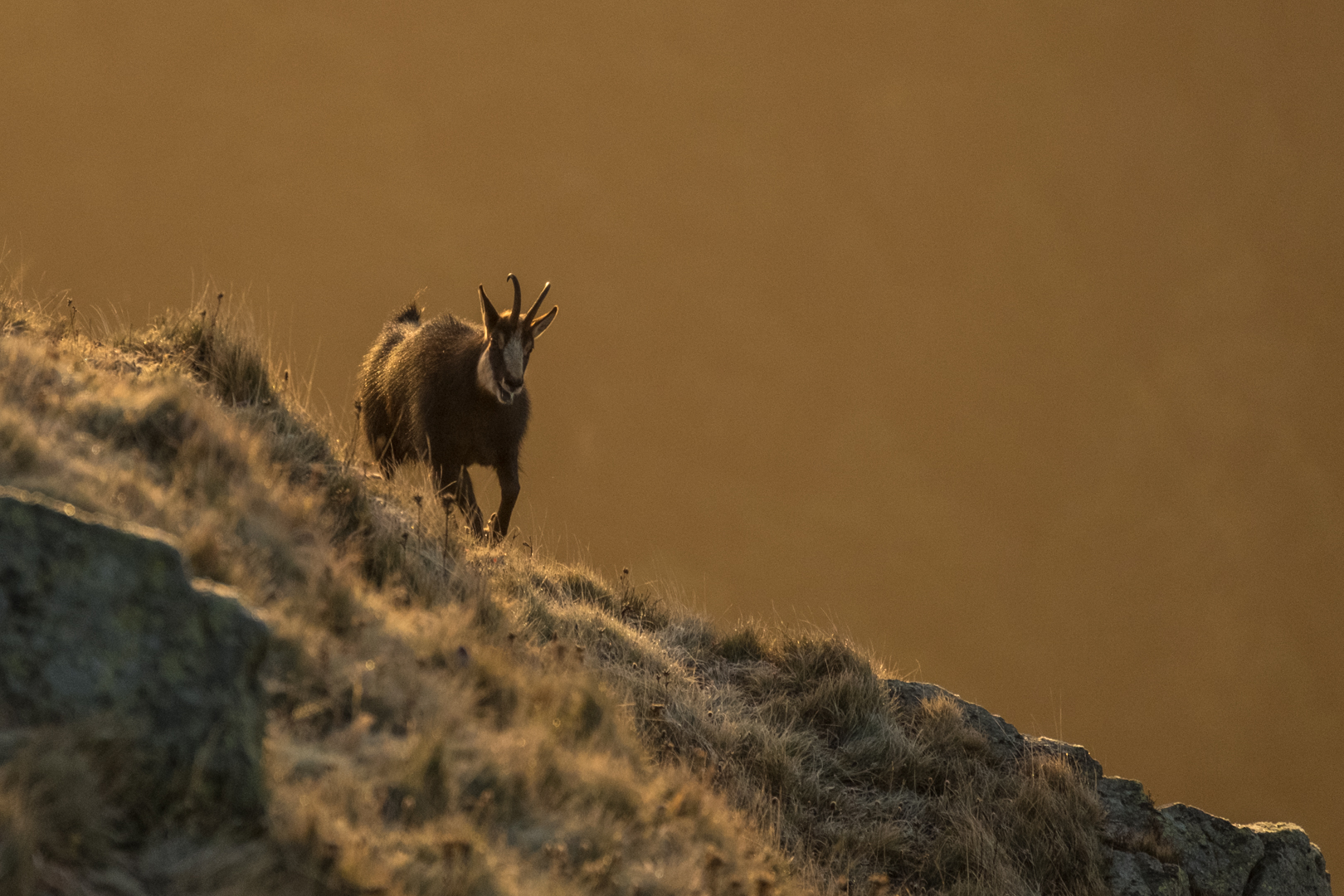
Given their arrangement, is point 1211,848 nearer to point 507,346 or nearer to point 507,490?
point 507,490

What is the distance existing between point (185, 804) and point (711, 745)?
13.3 ft

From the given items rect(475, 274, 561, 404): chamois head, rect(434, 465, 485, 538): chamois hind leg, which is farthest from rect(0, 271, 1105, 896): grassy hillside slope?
rect(475, 274, 561, 404): chamois head

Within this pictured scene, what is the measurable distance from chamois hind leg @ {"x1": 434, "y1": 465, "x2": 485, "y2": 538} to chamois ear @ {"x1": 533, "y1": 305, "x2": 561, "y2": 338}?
1.57 metres

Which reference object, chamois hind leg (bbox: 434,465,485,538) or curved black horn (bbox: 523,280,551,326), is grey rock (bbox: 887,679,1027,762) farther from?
curved black horn (bbox: 523,280,551,326)

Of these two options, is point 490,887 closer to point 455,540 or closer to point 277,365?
point 455,540

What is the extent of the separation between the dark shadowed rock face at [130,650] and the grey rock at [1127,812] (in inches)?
264

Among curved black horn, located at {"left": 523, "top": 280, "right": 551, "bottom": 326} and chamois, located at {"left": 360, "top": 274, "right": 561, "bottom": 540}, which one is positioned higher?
curved black horn, located at {"left": 523, "top": 280, "right": 551, "bottom": 326}

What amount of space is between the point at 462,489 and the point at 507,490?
444mm

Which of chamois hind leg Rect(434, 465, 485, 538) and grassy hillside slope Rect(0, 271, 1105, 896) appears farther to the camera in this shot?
chamois hind leg Rect(434, 465, 485, 538)

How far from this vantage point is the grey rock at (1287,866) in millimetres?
7707

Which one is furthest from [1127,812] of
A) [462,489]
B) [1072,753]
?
[462,489]

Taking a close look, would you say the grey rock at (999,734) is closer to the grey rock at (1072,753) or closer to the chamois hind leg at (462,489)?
the grey rock at (1072,753)

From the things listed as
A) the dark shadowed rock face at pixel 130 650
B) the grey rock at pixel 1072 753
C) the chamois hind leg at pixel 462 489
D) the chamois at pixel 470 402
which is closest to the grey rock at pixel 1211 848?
the grey rock at pixel 1072 753

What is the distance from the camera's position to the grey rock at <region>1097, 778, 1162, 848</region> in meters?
7.71
